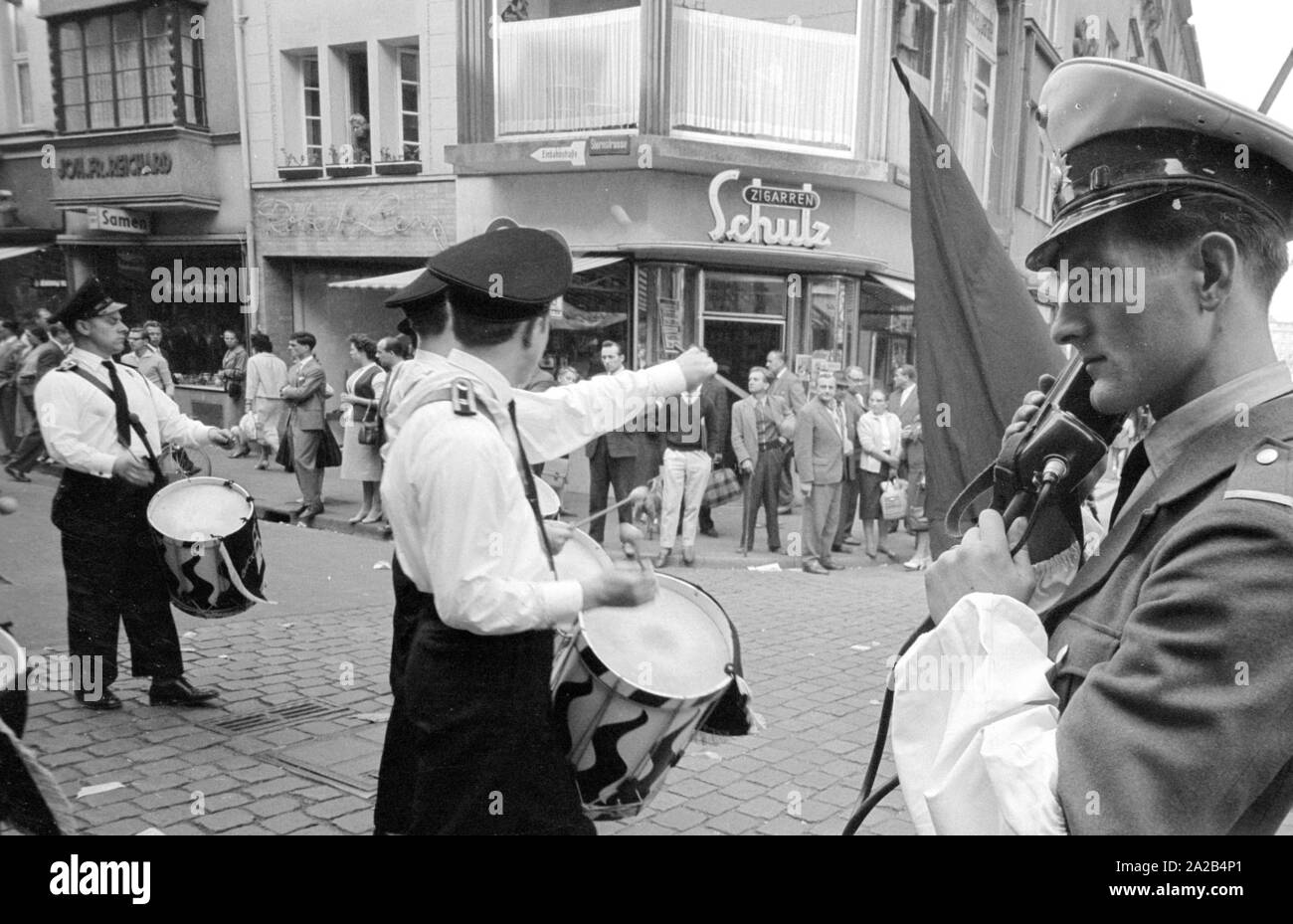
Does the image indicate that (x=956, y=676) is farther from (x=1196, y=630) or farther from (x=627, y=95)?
(x=627, y=95)

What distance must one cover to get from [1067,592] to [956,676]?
22cm

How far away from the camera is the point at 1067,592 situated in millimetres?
1296

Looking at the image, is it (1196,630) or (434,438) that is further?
(434,438)

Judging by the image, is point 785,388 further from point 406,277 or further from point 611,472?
point 406,277

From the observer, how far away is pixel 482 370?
2270 mm

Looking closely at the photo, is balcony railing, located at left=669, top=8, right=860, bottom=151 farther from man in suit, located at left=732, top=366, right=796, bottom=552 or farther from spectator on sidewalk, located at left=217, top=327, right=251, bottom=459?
spectator on sidewalk, located at left=217, top=327, right=251, bottom=459

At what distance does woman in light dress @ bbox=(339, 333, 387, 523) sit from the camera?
980 centimetres

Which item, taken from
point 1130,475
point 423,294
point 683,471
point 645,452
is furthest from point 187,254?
point 1130,475

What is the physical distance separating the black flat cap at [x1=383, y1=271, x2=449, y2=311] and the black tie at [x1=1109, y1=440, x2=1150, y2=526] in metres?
1.54

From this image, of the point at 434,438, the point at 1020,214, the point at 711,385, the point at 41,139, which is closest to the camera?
the point at 434,438

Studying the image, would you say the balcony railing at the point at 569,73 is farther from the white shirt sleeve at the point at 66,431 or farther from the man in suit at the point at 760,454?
the white shirt sleeve at the point at 66,431

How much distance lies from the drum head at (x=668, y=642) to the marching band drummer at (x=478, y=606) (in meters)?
0.16

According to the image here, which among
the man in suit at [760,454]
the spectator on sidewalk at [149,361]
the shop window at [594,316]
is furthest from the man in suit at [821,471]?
the spectator on sidewalk at [149,361]

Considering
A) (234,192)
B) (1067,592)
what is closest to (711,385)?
(1067,592)
